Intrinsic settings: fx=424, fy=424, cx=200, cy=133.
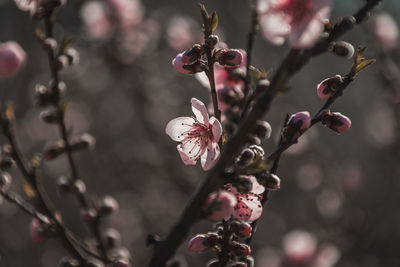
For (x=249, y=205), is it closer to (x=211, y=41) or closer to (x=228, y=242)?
(x=228, y=242)

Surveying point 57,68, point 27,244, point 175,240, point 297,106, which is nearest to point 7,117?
point 57,68

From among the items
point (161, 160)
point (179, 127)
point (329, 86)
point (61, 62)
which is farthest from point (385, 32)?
point (61, 62)

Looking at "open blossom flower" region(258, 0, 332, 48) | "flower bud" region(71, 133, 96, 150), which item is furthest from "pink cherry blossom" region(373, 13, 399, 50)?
"flower bud" region(71, 133, 96, 150)

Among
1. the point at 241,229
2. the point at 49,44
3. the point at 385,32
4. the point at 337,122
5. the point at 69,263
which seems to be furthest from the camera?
the point at 385,32

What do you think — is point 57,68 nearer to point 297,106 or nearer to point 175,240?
point 175,240

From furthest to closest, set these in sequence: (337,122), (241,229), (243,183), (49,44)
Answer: (49,44), (337,122), (241,229), (243,183)

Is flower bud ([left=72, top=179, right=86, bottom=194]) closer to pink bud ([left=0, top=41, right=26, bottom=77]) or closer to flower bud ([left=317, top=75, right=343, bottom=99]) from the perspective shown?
pink bud ([left=0, top=41, right=26, bottom=77])

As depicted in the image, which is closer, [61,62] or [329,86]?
[329,86]
